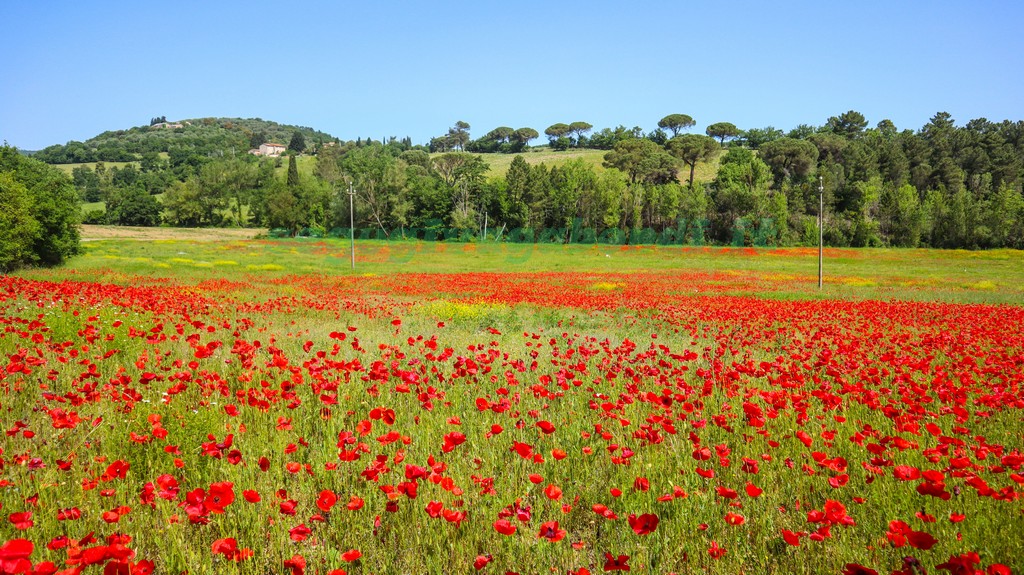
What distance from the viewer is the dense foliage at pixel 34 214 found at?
111ft

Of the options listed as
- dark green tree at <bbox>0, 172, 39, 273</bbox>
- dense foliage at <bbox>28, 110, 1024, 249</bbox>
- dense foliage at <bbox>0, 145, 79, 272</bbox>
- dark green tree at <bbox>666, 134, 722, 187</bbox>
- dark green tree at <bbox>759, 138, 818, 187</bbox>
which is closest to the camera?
dark green tree at <bbox>0, 172, 39, 273</bbox>

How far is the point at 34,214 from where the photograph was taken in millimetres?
36000

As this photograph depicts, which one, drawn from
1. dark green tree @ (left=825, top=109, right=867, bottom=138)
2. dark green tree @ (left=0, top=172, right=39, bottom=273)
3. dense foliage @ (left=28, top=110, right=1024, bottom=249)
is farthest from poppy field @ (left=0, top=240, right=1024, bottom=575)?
dark green tree @ (left=825, top=109, right=867, bottom=138)

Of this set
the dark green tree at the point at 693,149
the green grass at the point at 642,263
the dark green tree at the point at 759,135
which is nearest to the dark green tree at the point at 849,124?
the dark green tree at the point at 759,135

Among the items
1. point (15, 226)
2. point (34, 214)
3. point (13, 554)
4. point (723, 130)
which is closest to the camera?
point (13, 554)

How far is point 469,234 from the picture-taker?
87.9 metres

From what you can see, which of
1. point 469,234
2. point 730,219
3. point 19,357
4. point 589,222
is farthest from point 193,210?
point 19,357

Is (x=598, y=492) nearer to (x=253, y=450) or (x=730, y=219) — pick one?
(x=253, y=450)

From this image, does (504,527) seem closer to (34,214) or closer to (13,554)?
(13,554)

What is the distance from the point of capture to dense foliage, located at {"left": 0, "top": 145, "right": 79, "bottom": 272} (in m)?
33.7

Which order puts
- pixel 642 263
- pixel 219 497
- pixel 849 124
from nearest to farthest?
A: pixel 219 497 → pixel 642 263 → pixel 849 124

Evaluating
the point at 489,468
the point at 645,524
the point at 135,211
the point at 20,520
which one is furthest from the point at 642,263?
the point at 135,211

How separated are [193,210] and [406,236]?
46.7m

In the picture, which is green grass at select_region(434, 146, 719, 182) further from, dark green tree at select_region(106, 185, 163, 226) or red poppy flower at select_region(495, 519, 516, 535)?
red poppy flower at select_region(495, 519, 516, 535)
